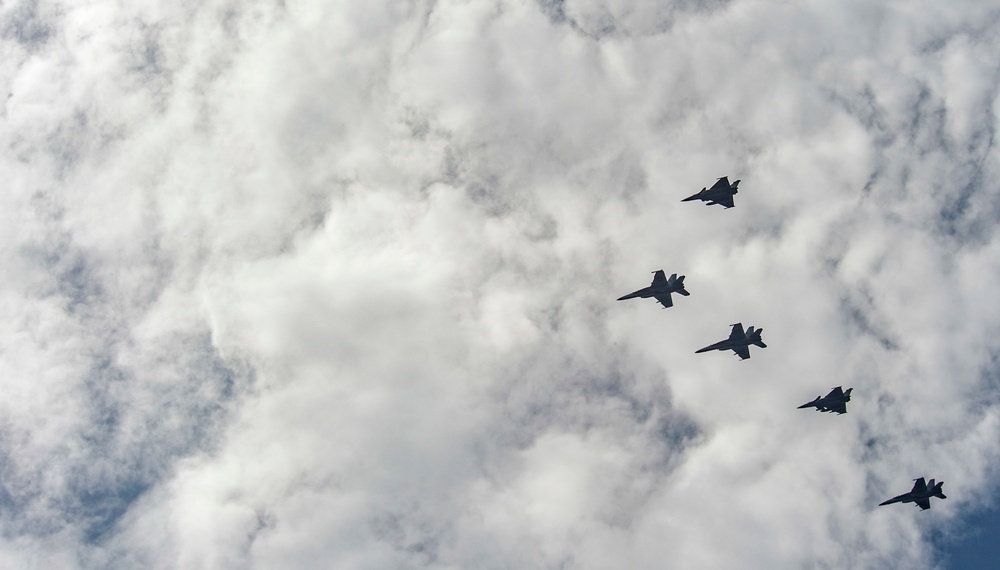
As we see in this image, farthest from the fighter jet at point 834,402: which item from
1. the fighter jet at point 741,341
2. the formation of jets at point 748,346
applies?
the fighter jet at point 741,341

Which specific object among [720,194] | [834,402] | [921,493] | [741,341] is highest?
[720,194]

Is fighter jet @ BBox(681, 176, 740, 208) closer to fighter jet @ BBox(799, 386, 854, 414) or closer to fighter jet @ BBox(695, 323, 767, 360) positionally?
fighter jet @ BBox(695, 323, 767, 360)

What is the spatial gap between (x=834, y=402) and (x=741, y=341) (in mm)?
25695

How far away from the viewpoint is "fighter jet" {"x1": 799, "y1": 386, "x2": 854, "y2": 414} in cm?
16775

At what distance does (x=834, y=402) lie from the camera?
169 meters

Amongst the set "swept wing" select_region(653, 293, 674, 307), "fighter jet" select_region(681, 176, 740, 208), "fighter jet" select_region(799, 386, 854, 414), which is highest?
"fighter jet" select_region(681, 176, 740, 208)

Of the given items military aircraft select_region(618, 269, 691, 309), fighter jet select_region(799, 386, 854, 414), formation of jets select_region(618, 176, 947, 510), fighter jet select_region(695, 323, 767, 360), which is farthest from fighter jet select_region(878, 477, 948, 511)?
military aircraft select_region(618, 269, 691, 309)

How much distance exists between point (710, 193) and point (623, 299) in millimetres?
30802

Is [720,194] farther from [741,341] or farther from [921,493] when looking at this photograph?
[921,493]

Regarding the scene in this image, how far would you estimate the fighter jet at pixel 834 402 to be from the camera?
16775 cm

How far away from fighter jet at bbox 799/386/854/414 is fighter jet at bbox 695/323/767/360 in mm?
17540

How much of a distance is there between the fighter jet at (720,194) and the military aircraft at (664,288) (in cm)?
1807

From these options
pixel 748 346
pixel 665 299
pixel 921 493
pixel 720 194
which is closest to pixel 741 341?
pixel 748 346

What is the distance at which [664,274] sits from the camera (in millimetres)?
167500
